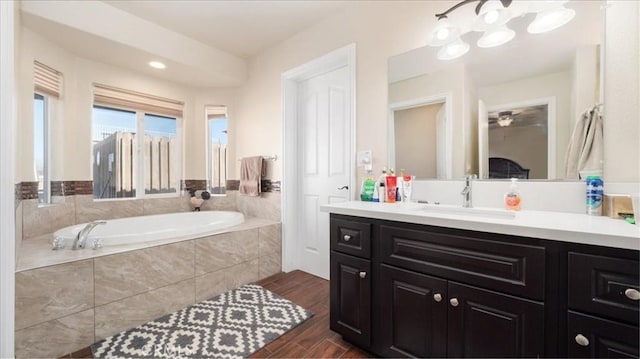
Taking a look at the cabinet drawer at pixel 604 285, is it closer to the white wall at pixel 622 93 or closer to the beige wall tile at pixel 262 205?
the white wall at pixel 622 93

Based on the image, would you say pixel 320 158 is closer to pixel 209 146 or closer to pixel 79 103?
pixel 209 146

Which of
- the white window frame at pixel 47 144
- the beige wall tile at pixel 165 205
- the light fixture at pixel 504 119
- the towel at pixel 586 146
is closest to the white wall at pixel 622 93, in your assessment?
the towel at pixel 586 146

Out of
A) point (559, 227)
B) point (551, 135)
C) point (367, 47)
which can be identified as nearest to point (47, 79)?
point (367, 47)

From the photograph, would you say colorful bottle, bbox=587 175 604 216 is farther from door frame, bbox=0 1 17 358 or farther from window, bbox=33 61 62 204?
window, bbox=33 61 62 204

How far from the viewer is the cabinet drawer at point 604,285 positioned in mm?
822

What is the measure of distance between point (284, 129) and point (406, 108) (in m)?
1.39

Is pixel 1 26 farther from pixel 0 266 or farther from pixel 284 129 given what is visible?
pixel 284 129

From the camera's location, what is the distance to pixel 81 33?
2143mm

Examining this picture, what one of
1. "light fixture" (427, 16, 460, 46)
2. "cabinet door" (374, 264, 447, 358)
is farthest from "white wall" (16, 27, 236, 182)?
"cabinet door" (374, 264, 447, 358)

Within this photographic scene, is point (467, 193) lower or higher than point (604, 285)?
higher

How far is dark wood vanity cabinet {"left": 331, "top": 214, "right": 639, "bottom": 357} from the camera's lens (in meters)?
0.87

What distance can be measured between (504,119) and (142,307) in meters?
2.71

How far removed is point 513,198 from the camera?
1.42 meters

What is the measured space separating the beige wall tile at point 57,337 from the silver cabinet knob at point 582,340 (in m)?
2.49
